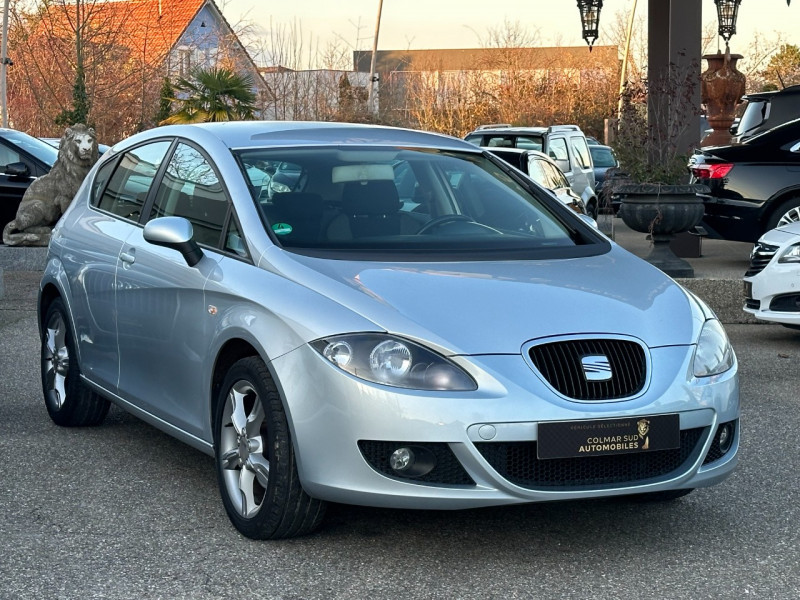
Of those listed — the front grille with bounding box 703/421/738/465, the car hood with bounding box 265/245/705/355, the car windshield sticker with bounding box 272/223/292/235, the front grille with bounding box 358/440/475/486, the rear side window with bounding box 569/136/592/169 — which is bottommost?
the rear side window with bounding box 569/136/592/169

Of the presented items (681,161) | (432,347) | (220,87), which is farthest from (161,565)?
(220,87)

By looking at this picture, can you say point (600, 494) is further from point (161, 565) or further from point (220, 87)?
point (220, 87)

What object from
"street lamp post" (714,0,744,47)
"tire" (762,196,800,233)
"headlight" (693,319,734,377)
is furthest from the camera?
"street lamp post" (714,0,744,47)

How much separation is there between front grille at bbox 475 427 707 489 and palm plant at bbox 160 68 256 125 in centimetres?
2012

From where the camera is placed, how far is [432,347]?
421 cm

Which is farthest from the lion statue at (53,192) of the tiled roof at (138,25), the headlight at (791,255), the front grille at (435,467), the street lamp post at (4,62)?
the street lamp post at (4,62)

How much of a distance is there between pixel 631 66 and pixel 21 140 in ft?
113

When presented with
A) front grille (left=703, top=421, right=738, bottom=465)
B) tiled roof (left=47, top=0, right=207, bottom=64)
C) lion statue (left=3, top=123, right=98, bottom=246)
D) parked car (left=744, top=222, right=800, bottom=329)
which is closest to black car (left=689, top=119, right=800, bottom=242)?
parked car (left=744, top=222, right=800, bottom=329)

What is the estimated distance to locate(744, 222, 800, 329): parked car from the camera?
903cm

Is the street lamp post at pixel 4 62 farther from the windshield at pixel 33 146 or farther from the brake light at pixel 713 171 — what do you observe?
the brake light at pixel 713 171

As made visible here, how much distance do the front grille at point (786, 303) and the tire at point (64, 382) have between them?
480cm

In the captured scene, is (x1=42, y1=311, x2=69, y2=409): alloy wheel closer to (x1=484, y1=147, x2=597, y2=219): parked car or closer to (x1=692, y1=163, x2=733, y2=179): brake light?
(x1=692, y1=163, x2=733, y2=179): brake light

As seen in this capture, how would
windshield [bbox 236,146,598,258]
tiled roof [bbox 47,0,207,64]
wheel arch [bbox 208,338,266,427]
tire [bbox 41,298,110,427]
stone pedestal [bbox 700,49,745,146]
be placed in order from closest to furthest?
wheel arch [bbox 208,338,266,427], windshield [bbox 236,146,598,258], tire [bbox 41,298,110,427], stone pedestal [bbox 700,49,745,146], tiled roof [bbox 47,0,207,64]

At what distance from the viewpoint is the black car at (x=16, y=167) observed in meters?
16.3
